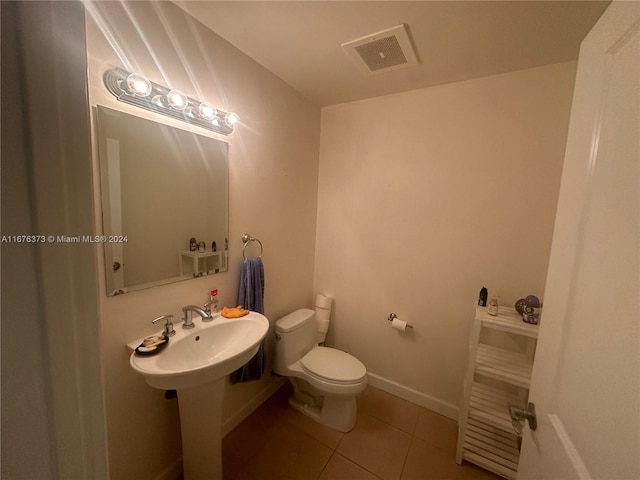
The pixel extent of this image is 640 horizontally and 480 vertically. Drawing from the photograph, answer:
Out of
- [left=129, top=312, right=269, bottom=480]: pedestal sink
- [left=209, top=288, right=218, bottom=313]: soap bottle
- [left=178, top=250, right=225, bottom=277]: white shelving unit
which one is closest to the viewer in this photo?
[left=129, top=312, right=269, bottom=480]: pedestal sink

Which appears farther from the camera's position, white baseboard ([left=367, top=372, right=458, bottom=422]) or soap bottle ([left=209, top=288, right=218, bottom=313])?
white baseboard ([left=367, top=372, right=458, bottom=422])

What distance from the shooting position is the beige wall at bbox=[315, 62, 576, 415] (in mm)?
Result: 1462

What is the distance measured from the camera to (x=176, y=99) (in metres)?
1.10

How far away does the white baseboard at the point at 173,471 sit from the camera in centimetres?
128

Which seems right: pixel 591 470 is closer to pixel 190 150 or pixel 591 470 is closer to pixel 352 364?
pixel 352 364

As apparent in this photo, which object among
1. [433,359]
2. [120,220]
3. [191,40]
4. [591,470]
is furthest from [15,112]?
[433,359]

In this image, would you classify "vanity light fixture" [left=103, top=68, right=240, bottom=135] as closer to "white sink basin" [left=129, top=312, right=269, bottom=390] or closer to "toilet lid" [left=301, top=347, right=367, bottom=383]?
"white sink basin" [left=129, top=312, right=269, bottom=390]

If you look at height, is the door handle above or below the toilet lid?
above

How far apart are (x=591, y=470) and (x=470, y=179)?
1499 mm

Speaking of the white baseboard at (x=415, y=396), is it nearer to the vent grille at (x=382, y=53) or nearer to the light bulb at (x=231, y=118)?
the light bulb at (x=231, y=118)

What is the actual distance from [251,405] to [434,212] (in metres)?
1.90

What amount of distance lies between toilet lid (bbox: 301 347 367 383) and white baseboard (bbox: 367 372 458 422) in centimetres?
52

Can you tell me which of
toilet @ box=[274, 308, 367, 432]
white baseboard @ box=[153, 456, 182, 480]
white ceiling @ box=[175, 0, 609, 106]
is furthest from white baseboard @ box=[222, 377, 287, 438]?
white ceiling @ box=[175, 0, 609, 106]

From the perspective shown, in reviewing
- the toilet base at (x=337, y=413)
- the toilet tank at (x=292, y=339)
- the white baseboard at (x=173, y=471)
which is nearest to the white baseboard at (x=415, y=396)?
the toilet base at (x=337, y=413)
